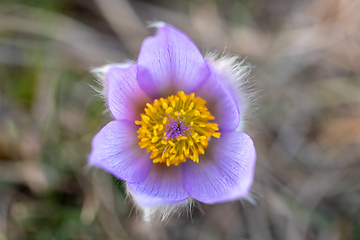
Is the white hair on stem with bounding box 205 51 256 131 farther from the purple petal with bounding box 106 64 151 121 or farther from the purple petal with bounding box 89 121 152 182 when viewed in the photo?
the purple petal with bounding box 89 121 152 182

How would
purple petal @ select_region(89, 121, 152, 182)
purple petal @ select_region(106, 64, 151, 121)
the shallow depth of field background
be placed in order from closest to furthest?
purple petal @ select_region(89, 121, 152, 182) → purple petal @ select_region(106, 64, 151, 121) → the shallow depth of field background

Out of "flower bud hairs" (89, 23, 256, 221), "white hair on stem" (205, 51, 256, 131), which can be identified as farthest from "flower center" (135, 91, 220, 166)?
"white hair on stem" (205, 51, 256, 131)

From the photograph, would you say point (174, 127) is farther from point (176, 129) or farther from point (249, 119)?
point (249, 119)

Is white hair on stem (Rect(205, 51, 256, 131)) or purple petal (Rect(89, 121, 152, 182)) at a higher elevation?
white hair on stem (Rect(205, 51, 256, 131))

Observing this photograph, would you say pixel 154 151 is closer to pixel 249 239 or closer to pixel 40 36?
pixel 249 239

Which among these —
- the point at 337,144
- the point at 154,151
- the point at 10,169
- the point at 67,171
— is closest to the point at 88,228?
the point at 67,171
